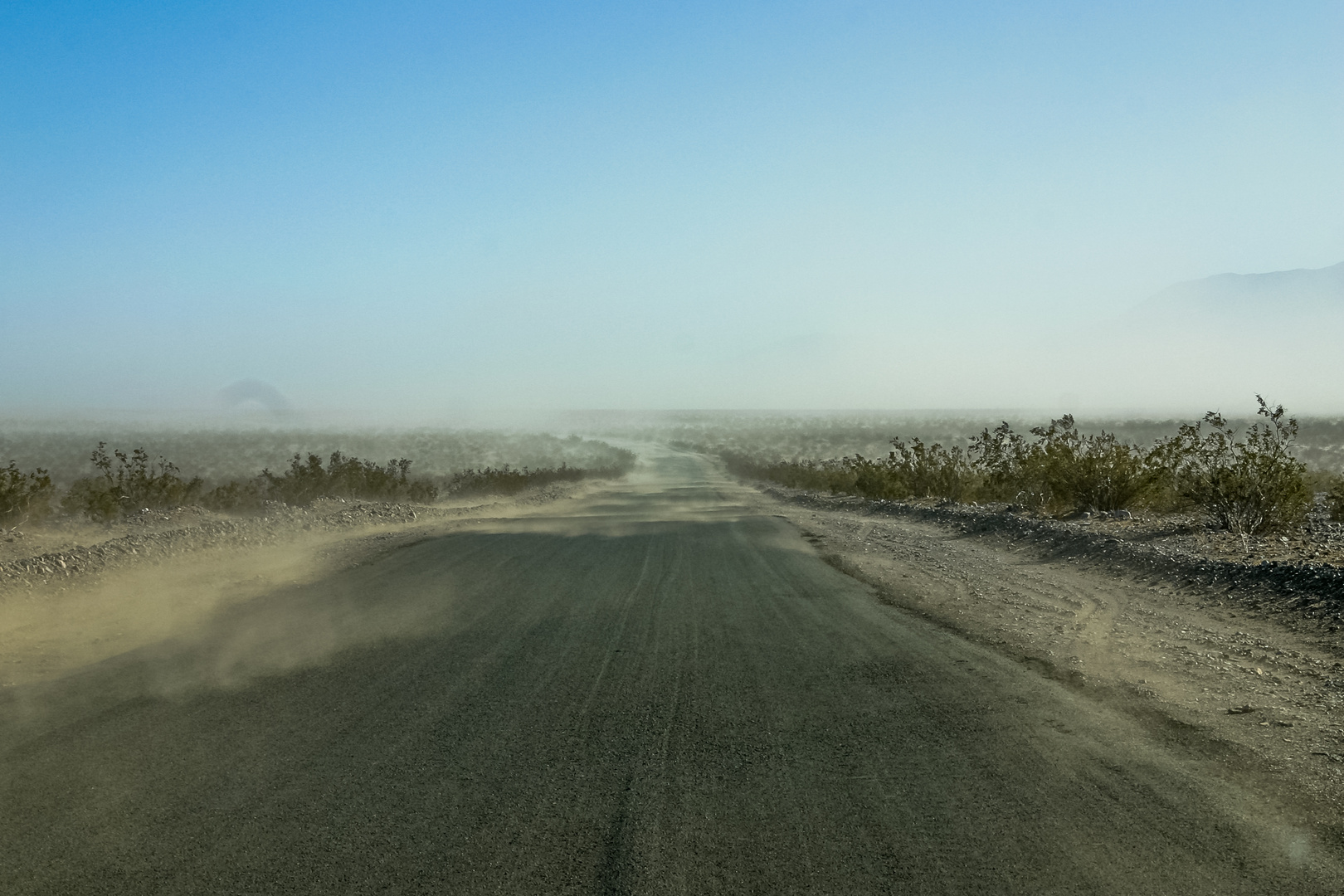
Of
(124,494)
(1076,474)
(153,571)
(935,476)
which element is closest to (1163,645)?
(1076,474)

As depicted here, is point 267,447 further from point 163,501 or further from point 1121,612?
point 1121,612

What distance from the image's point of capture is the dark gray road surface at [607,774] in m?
3.83

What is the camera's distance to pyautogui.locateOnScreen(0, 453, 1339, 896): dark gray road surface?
151 inches

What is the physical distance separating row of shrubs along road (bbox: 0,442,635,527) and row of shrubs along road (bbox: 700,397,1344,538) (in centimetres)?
1491

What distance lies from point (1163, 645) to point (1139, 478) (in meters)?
10.4

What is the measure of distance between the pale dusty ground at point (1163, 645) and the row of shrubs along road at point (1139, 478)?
10.3ft

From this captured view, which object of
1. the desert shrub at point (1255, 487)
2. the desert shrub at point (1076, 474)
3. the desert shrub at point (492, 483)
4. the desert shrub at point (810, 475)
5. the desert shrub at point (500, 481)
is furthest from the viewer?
the desert shrub at point (810, 475)

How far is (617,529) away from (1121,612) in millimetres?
11059

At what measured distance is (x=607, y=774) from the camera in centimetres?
490

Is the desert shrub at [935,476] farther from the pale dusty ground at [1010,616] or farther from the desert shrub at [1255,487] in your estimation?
the desert shrub at [1255,487]

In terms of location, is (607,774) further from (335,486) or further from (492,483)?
(492,483)

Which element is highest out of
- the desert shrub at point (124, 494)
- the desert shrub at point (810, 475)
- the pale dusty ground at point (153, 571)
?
the desert shrub at point (124, 494)

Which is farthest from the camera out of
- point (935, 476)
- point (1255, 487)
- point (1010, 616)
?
point (935, 476)

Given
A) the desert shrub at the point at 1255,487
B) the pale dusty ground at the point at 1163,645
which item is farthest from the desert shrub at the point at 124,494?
the desert shrub at the point at 1255,487
